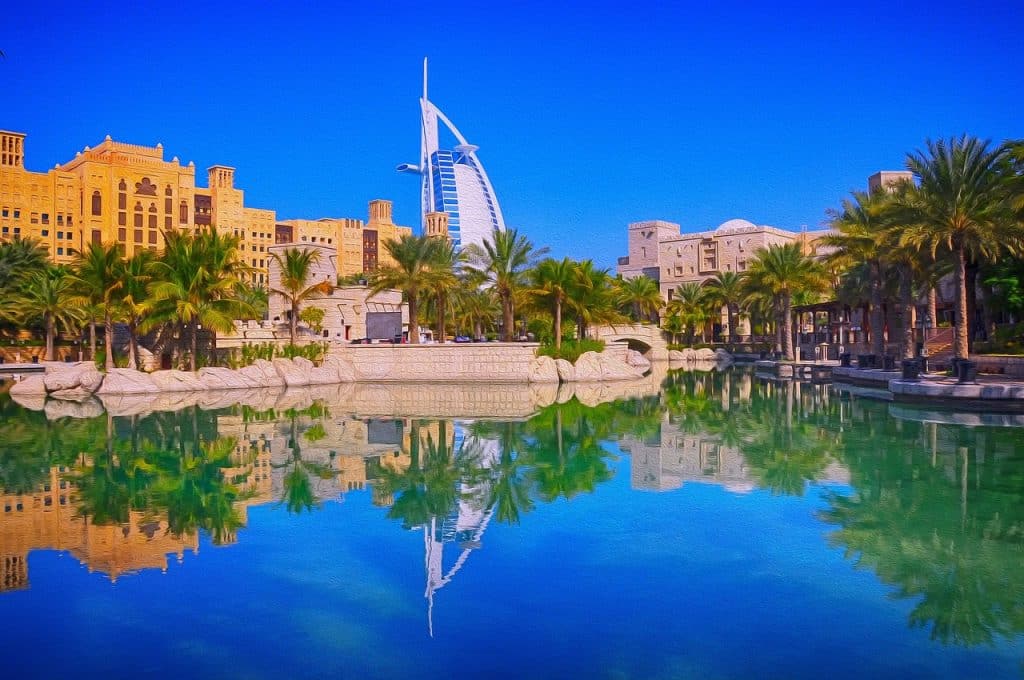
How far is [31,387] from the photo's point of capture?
31781 millimetres

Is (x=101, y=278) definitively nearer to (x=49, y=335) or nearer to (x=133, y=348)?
(x=133, y=348)

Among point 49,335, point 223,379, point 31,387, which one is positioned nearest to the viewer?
point 31,387

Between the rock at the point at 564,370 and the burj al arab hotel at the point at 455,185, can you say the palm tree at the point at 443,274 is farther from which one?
→ the burj al arab hotel at the point at 455,185

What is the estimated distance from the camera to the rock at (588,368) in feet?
131

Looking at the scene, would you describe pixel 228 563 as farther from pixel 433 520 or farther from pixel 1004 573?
pixel 1004 573

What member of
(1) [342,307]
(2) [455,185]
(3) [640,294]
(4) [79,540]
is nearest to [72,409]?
(4) [79,540]

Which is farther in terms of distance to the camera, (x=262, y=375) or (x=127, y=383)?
(x=262, y=375)

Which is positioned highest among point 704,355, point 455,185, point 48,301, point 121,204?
point 455,185

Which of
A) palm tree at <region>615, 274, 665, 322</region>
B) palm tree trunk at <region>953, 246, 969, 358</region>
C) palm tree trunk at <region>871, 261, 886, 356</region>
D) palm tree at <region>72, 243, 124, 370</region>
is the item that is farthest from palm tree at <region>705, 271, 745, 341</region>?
palm tree at <region>72, 243, 124, 370</region>

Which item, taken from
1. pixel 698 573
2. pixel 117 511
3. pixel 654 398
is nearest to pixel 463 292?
pixel 654 398

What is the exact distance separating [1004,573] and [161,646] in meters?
7.44

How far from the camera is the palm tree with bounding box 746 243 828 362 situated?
49.2m

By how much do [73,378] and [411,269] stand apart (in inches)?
592

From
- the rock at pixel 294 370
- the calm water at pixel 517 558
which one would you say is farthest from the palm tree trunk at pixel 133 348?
the calm water at pixel 517 558
